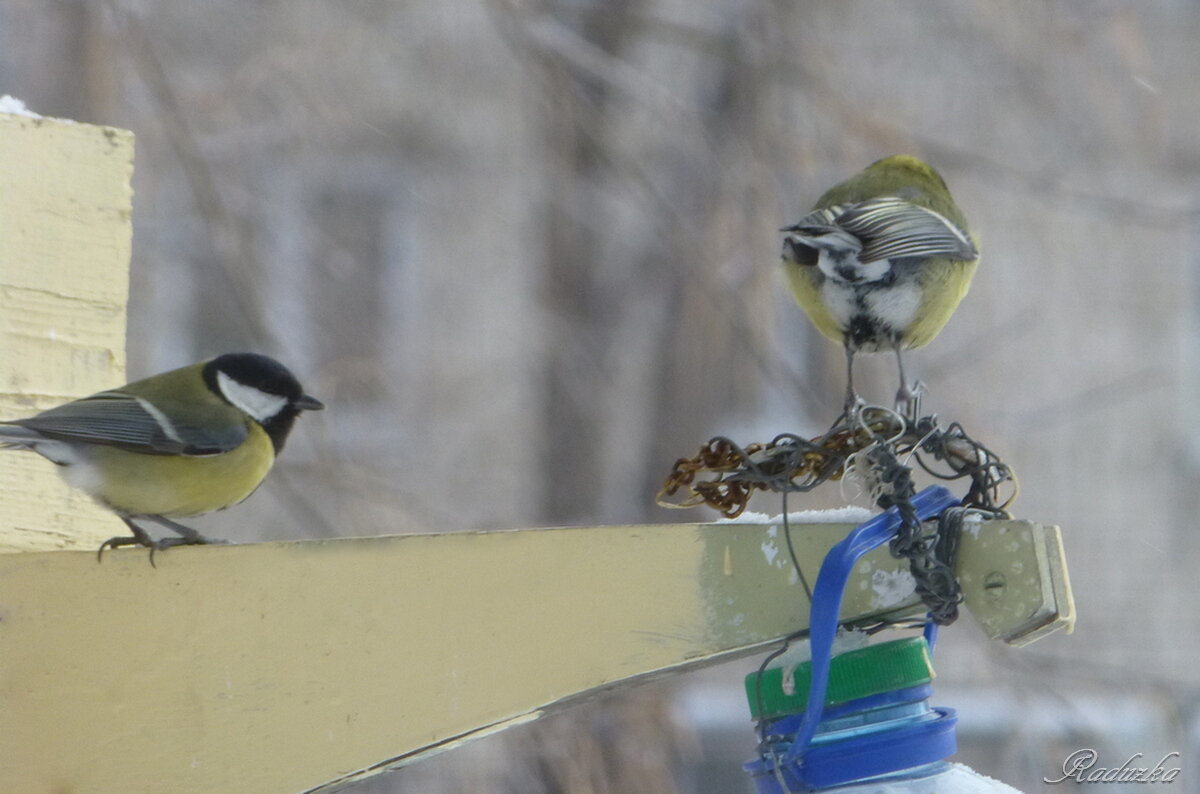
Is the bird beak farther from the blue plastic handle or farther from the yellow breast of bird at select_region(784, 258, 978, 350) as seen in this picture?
the blue plastic handle

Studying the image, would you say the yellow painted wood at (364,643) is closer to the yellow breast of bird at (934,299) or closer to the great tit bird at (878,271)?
the great tit bird at (878,271)

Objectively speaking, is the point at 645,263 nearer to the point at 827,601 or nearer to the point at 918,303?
the point at 918,303

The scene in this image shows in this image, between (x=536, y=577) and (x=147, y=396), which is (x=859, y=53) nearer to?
(x=147, y=396)

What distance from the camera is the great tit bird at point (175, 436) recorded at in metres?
1.86

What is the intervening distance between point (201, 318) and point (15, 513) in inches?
193

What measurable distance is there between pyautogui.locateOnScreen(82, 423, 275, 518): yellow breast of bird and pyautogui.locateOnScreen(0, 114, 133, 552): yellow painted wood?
0.26 ft

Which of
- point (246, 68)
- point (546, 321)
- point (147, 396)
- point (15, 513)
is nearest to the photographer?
point (15, 513)

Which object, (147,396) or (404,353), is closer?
(147,396)

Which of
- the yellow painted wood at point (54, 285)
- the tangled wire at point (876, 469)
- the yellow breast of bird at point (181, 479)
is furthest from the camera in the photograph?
the yellow breast of bird at point (181, 479)

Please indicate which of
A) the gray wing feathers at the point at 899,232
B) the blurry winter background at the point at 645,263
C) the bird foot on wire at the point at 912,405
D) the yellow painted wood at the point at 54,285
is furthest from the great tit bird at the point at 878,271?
the blurry winter background at the point at 645,263

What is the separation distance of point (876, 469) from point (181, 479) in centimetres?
134

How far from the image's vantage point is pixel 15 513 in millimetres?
1814

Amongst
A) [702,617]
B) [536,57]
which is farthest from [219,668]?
[536,57]

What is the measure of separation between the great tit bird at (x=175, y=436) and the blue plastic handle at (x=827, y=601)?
107 centimetres
